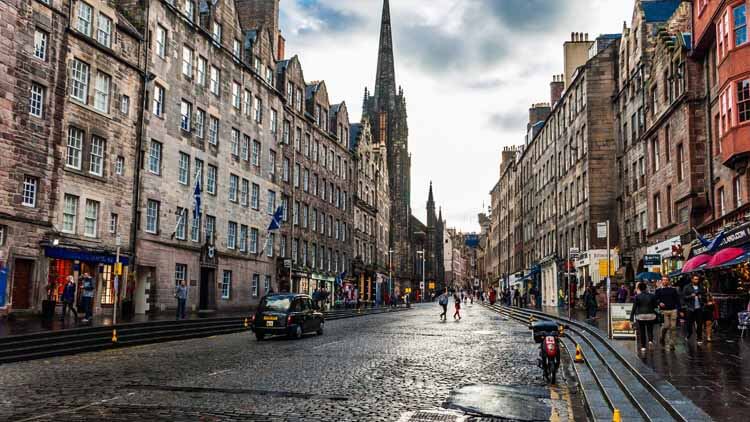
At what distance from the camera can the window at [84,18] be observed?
27.4 metres

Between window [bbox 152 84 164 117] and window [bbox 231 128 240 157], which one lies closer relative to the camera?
window [bbox 152 84 164 117]

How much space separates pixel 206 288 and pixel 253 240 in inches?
258

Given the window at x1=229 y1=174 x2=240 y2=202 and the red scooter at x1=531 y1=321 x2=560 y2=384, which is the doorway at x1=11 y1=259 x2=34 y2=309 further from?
the red scooter at x1=531 y1=321 x2=560 y2=384

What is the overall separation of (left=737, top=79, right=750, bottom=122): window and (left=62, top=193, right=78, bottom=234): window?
2481 centimetres

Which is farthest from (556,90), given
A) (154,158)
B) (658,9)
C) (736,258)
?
(736,258)

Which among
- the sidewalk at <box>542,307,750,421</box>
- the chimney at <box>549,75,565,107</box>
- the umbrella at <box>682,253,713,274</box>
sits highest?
the chimney at <box>549,75,565,107</box>

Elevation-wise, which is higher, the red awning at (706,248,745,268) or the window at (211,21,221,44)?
the window at (211,21,221,44)

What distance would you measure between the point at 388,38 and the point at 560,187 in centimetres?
6738

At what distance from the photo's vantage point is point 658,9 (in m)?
Result: 39.0

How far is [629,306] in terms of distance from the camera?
18953mm

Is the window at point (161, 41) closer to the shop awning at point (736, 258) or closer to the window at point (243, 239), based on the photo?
the window at point (243, 239)

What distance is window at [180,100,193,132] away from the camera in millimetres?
35500

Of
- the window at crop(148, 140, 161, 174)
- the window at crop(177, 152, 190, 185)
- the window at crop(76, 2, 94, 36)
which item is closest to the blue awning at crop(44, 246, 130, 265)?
the window at crop(148, 140, 161, 174)

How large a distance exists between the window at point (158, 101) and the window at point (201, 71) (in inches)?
152
